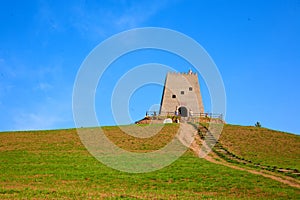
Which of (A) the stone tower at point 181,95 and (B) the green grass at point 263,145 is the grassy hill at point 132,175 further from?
(A) the stone tower at point 181,95

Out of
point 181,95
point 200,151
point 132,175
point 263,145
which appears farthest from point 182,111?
point 132,175

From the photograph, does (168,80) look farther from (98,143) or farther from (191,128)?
(98,143)

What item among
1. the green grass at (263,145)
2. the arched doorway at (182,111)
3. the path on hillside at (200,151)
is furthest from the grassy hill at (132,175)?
the arched doorway at (182,111)

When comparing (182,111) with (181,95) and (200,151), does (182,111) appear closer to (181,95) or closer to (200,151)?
(181,95)

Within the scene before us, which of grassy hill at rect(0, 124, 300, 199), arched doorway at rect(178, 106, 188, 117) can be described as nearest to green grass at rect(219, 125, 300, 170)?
grassy hill at rect(0, 124, 300, 199)

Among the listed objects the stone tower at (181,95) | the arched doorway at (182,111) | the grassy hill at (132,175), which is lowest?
the grassy hill at (132,175)

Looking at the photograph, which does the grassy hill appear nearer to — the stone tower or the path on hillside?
the path on hillside

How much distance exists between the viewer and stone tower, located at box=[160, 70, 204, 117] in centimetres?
8067

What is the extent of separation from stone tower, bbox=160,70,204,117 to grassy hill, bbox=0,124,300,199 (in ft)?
93.2

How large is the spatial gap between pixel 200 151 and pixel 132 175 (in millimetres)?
16093

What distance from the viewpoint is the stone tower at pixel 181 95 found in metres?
80.7

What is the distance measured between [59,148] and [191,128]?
2218 cm

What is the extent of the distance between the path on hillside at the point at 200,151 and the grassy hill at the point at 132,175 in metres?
1.18

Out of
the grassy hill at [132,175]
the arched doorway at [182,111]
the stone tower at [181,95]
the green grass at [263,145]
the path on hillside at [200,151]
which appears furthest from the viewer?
the arched doorway at [182,111]
